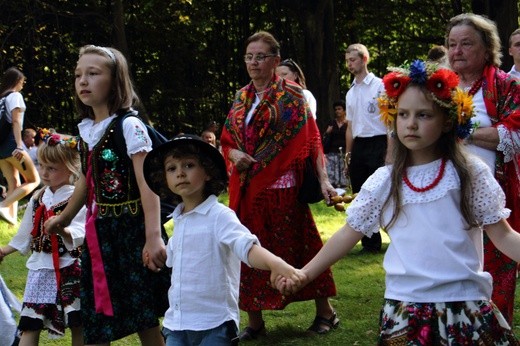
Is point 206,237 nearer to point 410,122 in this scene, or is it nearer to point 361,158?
point 410,122

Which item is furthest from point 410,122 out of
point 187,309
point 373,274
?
point 373,274

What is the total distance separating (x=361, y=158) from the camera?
400 inches

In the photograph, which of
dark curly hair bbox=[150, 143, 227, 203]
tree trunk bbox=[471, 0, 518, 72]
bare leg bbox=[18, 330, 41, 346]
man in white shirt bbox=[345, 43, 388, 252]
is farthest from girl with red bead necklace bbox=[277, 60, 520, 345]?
tree trunk bbox=[471, 0, 518, 72]

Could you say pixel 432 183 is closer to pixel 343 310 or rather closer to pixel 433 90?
pixel 433 90

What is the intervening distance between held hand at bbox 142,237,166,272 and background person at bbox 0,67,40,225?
8.01 meters

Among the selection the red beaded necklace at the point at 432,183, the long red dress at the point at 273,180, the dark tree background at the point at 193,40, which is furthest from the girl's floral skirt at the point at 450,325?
the dark tree background at the point at 193,40

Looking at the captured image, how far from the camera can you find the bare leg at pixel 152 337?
5441 millimetres

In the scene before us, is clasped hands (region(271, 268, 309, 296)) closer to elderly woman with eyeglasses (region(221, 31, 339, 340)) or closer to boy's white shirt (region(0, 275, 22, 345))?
boy's white shirt (region(0, 275, 22, 345))

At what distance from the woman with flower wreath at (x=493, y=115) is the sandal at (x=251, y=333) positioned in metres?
1.95

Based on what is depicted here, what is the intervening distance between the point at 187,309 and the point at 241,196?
7.41 ft

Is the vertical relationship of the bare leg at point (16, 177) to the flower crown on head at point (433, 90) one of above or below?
below

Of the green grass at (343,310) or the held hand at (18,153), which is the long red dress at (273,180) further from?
the held hand at (18,153)

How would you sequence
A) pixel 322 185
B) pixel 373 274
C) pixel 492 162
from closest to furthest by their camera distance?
pixel 492 162, pixel 322 185, pixel 373 274

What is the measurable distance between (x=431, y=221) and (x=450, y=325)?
43cm
